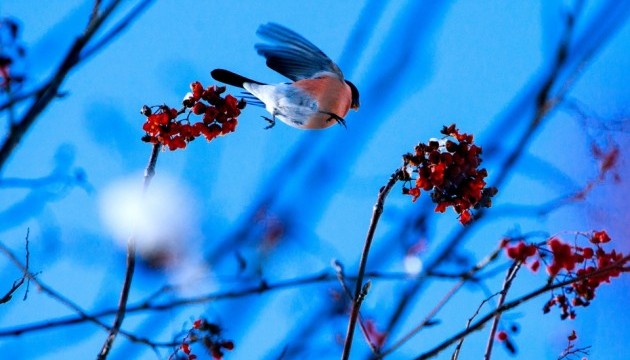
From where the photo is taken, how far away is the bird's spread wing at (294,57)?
318cm

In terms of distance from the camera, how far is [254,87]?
348 cm

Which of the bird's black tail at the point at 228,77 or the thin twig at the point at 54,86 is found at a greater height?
the bird's black tail at the point at 228,77

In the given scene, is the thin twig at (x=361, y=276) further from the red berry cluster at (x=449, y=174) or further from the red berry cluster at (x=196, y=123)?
the red berry cluster at (x=196, y=123)

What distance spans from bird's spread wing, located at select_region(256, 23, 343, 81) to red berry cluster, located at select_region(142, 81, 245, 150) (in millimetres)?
498

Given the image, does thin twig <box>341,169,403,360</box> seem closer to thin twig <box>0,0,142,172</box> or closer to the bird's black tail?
thin twig <box>0,0,142,172</box>

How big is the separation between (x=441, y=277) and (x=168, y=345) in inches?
36.0

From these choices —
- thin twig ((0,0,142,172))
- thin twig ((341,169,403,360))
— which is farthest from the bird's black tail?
thin twig ((0,0,142,172))

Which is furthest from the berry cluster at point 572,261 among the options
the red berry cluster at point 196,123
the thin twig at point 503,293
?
the red berry cluster at point 196,123

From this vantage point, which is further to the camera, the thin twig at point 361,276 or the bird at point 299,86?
the bird at point 299,86

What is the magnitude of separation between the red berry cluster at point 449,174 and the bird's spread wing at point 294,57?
1.05 metres

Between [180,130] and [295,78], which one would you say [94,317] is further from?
[295,78]

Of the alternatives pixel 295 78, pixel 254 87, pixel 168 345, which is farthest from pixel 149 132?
pixel 295 78

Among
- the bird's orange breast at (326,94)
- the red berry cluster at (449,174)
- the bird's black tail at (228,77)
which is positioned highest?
the bird's black tail at (228,77)

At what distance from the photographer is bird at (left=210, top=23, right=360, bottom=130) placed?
10.7ft
